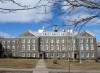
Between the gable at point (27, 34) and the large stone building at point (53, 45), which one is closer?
the large stone building at point (53, 45)

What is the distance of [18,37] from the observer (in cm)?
10219

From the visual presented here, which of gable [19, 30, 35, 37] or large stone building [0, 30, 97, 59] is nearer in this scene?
large stone building [0, 30, 97, 59]

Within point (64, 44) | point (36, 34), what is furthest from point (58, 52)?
point (36, 34)

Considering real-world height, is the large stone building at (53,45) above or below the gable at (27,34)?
below

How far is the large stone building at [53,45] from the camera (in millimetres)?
99938

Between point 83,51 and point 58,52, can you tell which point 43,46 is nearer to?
point 58,52

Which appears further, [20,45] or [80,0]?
[20,45]

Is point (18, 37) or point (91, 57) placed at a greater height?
point (18, 37)

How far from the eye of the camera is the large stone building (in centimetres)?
9994

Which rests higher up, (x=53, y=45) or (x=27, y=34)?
(x=27, y=34)

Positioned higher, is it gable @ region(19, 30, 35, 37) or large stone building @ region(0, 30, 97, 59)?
gable @ region(19, 30, 35, 37)

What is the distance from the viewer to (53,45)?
10262cm

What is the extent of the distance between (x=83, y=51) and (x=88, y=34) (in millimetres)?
6838

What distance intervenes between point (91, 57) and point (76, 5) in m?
96.3
